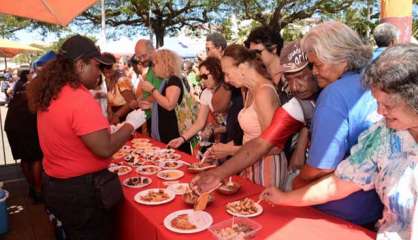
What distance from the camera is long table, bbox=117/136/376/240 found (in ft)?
4.78

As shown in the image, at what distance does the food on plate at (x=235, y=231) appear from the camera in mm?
Result: 1411

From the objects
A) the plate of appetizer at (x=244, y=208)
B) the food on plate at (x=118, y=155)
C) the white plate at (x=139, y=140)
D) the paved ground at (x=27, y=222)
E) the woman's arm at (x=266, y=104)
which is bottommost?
the paved ground at (x=27, y=222)

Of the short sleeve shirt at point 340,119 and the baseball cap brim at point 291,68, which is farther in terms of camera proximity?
the baseball cap brim at point 291,68

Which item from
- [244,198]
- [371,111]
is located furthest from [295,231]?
[371,111]

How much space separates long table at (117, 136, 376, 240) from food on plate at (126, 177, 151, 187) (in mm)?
104

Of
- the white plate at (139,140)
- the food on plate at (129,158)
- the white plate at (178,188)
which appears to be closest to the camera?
the white plate at (178,188)

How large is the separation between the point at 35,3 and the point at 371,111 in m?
3.30

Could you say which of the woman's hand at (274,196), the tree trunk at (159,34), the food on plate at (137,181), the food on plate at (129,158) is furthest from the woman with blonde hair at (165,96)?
the tree trunk at (159,34)

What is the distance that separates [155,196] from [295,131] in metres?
0.84

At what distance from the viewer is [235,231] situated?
1.46 m

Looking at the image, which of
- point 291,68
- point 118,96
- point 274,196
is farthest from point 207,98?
point 274,196

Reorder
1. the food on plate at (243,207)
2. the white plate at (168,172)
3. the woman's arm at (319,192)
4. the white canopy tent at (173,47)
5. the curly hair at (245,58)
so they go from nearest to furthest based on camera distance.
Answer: the woman's arm at (319,192), the food on plate at (243,207), the curly hair at (245,58), the white plate at (168,172), the white canopy tent at (173,47)

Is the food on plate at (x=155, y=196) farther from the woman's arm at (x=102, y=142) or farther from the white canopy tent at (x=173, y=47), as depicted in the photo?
the white canopy tent at (x=173, y=47)

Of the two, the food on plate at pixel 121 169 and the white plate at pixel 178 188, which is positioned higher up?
the white plate at pixel 178 188
